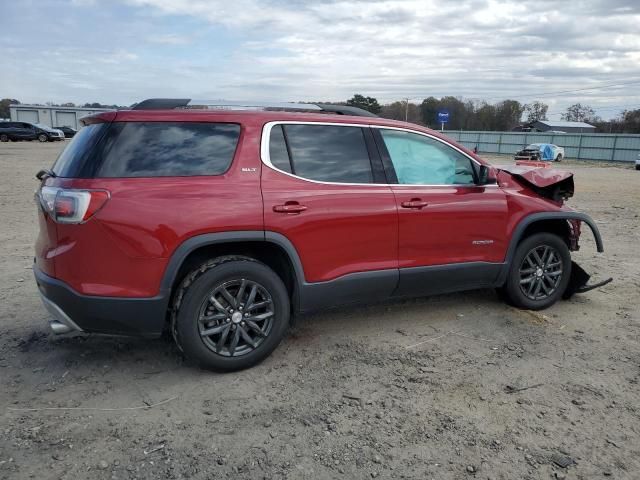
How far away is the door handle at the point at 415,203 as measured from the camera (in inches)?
167

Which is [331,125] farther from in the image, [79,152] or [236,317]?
[79,152]

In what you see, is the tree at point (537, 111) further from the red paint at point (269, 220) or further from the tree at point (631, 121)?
the red paint at point (269, 220)

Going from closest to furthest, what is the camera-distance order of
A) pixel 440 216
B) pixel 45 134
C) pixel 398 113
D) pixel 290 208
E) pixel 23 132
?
pixel 290 208
pixel 440 216
pixel 398 113
pixel 23 132
pixel 45 134

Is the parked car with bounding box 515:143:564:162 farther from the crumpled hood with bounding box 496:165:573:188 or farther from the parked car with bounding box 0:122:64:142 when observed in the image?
the parked car with bounding box 0:122:64:142

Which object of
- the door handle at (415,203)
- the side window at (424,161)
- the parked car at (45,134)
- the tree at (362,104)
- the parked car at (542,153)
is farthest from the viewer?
the parked car at (45,134)

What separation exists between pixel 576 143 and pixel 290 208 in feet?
147

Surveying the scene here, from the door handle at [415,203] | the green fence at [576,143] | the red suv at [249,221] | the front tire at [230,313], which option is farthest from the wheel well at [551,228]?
the green fence at [576,143]

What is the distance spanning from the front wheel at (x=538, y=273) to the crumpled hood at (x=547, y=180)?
0.40 meters

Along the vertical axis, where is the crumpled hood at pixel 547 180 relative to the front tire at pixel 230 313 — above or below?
above

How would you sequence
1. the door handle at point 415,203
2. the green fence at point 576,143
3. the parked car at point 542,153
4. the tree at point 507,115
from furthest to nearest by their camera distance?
1. the tree at point 507,115
2. the green fence at point 576,143
3. the parked car at point 542,153
4. the door handle at point 415,203

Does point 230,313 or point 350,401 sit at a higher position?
point 230,313

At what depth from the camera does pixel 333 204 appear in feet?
13.0

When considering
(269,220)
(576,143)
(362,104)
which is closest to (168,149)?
(269,220)

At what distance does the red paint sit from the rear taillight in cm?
4
